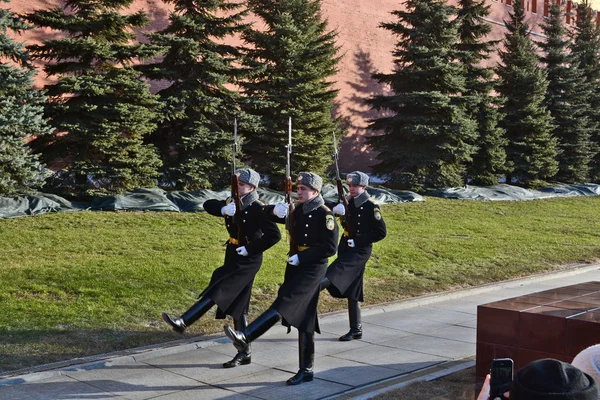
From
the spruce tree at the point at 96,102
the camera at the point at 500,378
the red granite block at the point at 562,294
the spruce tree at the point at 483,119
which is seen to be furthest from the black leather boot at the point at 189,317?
the spruce tree at the point at 483,119

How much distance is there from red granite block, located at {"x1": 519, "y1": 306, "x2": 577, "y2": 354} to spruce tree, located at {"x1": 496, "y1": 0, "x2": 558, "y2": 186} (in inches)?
859

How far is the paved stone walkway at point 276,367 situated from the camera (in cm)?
612

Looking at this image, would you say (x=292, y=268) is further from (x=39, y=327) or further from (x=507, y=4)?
(x=507, y=4)

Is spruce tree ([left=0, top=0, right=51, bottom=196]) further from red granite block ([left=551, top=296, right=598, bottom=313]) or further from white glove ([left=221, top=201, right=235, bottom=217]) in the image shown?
red granite block ([left=551, top=296, right=598, bottom=313])

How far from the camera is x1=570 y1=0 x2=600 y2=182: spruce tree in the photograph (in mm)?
31391

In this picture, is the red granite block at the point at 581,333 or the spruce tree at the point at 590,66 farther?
the spruce tree at the point at 590,66

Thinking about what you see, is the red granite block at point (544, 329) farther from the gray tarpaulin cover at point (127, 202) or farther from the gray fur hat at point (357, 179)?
the gray tarpaulin cover at point (127, 202)

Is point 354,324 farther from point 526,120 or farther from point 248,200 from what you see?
point 526,120

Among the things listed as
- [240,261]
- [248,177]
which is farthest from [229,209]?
[240,261]

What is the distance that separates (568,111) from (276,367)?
26421mm

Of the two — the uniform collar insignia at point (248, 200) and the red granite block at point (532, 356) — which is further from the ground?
the uniform collar insignia at point (248, 200)

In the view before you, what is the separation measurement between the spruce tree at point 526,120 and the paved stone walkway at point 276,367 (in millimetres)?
19508

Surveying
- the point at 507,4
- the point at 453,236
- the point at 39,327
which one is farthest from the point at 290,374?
the point at 507,4

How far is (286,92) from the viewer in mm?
20422
